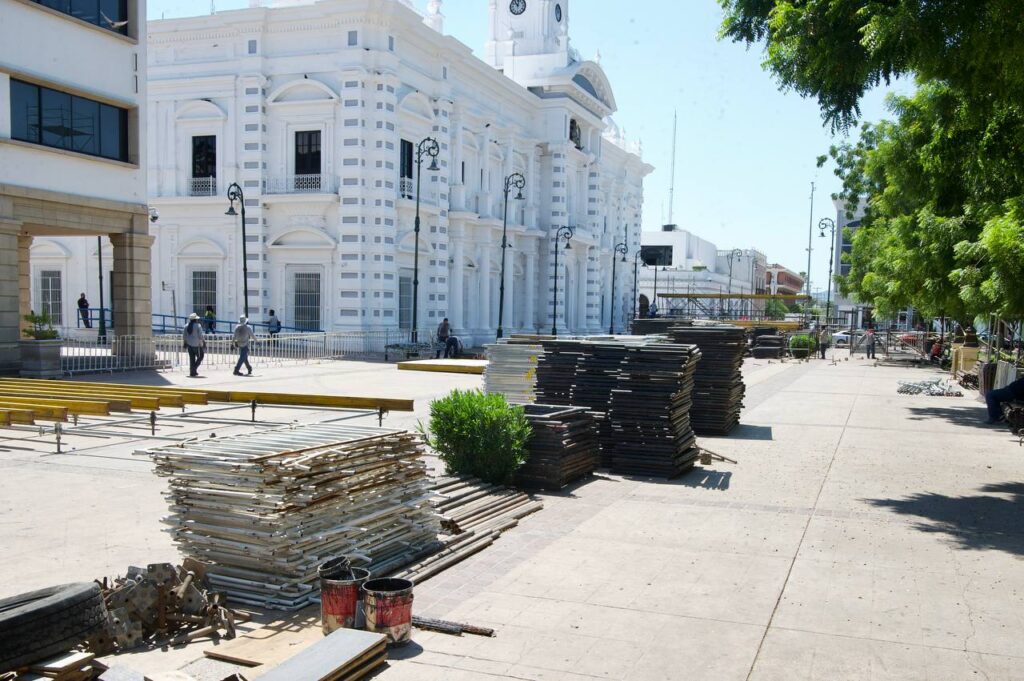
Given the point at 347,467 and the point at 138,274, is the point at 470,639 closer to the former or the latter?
the point at 347,467

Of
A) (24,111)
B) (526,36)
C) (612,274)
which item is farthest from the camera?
(612,274)

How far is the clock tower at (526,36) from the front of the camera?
185 ft

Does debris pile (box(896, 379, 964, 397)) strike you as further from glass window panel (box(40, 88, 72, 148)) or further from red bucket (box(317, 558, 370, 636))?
→ glass window panel (box(40, 88, 72, 148))

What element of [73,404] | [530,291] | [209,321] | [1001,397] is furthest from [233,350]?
[1001,397]

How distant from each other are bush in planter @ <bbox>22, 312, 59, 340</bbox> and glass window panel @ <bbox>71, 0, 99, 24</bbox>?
8442mm

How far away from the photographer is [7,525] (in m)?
9.12

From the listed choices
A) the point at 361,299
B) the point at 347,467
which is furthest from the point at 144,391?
the point at 361,299

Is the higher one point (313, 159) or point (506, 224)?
point (313, 159)

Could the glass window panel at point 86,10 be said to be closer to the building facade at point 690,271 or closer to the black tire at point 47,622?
the black tire at point 47,622

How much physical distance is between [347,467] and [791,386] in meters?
24.6

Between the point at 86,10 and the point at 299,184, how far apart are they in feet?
45.7

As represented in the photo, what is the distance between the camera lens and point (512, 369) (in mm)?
17484

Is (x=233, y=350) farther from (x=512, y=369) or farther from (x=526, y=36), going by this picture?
(x=526, y=36)

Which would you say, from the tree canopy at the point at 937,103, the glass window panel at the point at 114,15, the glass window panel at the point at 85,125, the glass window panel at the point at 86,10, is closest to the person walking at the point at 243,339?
the glass window panel at the point at 85,125
